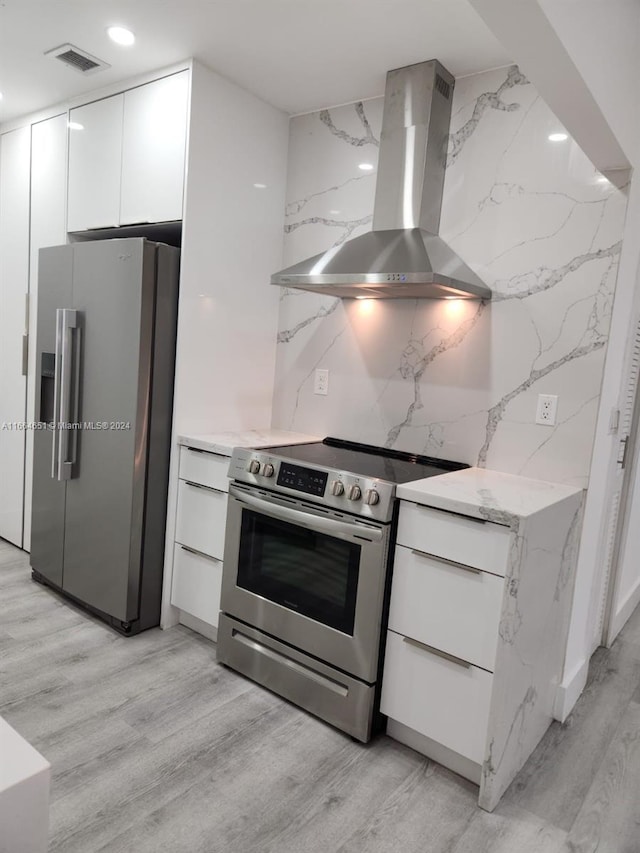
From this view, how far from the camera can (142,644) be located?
2709 millimetres

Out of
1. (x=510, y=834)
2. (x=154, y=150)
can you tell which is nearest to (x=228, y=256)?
(x=154, y=150)

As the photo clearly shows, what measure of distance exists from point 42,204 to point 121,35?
124 centimetres

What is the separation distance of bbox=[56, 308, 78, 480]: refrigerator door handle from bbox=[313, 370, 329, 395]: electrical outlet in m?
1.19

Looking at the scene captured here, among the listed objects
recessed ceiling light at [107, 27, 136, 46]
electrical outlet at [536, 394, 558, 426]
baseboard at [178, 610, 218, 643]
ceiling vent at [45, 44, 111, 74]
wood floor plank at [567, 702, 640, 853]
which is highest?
ceiling vent at [45, 44, 111, 74]

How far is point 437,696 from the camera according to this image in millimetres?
1969

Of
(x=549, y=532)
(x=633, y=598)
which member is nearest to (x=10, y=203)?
(x=549, y=532)

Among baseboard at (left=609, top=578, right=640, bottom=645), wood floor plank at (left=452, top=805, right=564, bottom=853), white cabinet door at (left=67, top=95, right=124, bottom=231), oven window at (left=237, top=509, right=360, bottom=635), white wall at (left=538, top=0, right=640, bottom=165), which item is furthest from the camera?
baseboard at (left=609, top=578, right=640, bottom=645)

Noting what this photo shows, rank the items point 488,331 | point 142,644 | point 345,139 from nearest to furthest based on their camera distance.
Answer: point 488,331, point 142,644, point 345,139

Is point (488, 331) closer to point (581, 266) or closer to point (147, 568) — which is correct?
point (581, 266)

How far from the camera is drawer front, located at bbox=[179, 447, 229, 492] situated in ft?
8.60

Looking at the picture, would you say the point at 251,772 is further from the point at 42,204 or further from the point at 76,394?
the point at 42,204

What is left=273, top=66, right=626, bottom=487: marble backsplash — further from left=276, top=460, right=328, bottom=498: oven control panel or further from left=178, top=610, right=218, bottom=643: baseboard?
left=178, top=610, right=218, bottom=643: baseboard

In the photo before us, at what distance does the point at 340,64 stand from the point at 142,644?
2686 millimetres

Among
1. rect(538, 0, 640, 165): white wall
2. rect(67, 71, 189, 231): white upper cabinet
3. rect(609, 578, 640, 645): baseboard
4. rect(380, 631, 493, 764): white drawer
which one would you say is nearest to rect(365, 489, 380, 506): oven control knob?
rect(380, 631, 493, 764): white drawer
